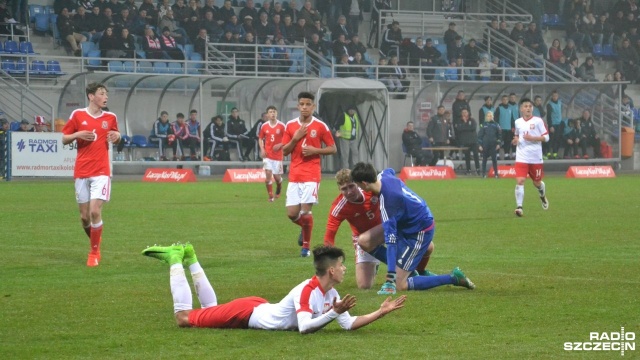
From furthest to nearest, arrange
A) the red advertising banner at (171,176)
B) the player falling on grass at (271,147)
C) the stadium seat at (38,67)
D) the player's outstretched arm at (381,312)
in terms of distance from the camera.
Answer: the stadium seat at (38,67), the red advertising banner at (171,176), the player falling on grass at (271,147), the player's outstretched arm at (381,312)

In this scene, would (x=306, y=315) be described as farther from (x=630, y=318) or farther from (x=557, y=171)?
(x=557, y=171)

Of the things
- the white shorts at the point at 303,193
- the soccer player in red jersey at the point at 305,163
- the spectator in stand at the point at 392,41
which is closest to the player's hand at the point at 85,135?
the soccer player in red jersey at the point at 305,163

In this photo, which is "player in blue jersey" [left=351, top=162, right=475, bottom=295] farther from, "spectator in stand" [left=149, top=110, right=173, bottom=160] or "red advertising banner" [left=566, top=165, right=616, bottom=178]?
"red advertising banner" [left=566, top=165, right=616, bottom=178]

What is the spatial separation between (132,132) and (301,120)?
2219cm

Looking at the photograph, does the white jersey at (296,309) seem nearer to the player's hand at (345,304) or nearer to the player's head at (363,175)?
the player's hand at (345,304)

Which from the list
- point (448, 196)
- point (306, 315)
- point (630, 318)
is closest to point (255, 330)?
point (306, 315)

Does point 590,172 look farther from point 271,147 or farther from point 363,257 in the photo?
point 363,257

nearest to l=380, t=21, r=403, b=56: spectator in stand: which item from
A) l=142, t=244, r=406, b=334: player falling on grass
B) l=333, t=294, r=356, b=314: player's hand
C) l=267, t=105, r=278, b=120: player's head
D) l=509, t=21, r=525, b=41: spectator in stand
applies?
l=509, t=21, r=525, b=41: spectator in stand

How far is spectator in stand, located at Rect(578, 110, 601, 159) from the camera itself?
41531mm

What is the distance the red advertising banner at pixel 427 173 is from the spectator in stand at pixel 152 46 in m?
10.2

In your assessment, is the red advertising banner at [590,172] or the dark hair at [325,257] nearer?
the dark hair at [325,257]

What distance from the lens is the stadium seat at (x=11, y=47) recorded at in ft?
125

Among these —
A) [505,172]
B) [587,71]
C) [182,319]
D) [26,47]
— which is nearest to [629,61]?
[587,71]

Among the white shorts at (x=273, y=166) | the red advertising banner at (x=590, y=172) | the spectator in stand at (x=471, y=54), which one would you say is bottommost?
the red advertising banner at (x=590, y=172)
